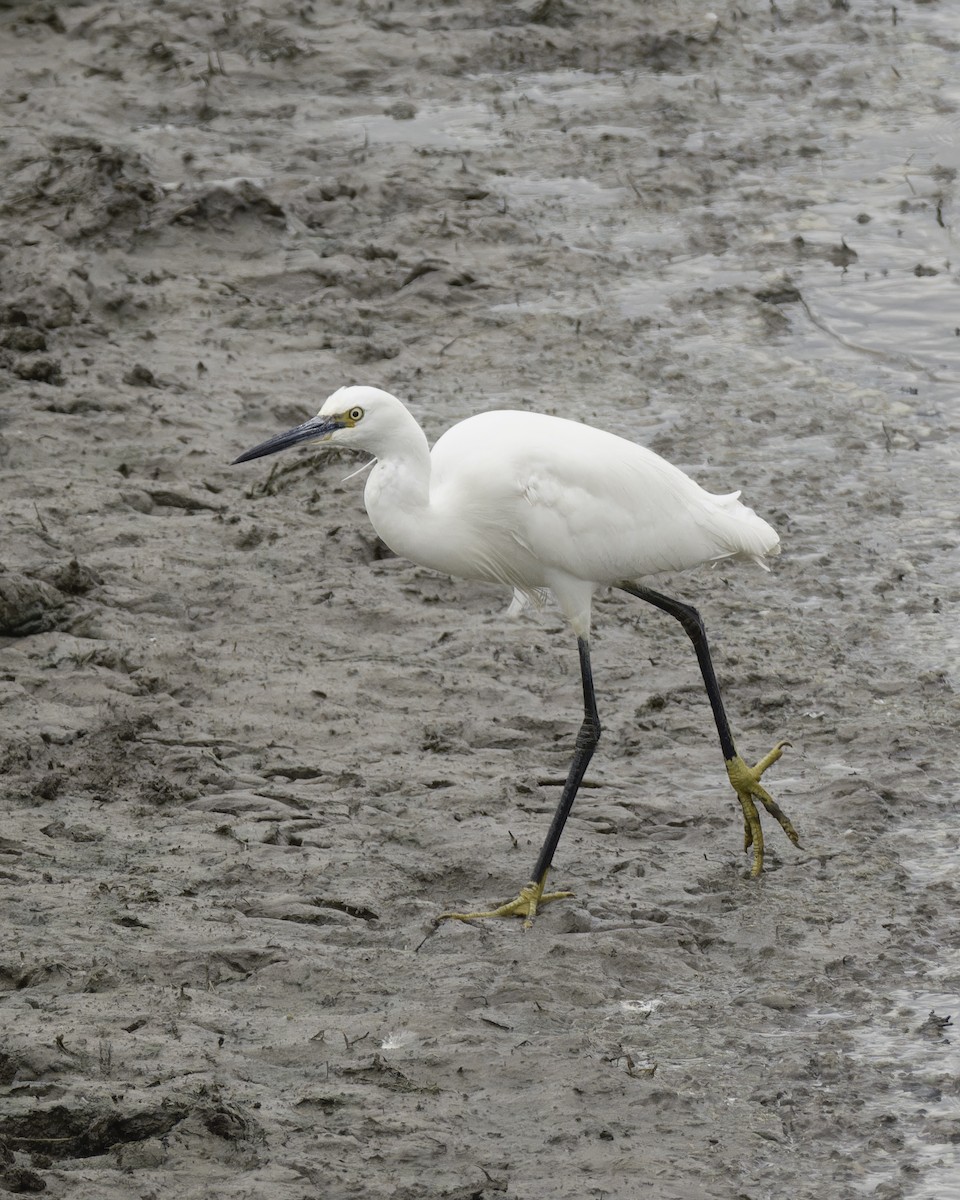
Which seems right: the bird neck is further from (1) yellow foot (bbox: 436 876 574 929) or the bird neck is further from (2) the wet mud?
(1) yellow foot (bbox: 436 876 574 929)

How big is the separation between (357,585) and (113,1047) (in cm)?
304

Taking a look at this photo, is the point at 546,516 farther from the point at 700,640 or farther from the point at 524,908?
the point at 524,908

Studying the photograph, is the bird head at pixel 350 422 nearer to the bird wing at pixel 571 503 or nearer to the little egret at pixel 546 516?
the little egret at pixel 546 516

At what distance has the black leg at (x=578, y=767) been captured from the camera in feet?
16.8

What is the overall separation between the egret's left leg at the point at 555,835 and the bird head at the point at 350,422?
938mm

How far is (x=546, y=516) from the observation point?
5285mm

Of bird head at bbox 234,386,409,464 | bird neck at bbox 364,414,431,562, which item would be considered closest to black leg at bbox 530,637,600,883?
bird neck at bbox 364,414,431,562

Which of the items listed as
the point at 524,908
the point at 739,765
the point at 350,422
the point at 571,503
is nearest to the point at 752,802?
the point at 739,765

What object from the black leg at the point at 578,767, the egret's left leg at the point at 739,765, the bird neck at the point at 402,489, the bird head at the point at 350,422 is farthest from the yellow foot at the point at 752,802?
the bird head at the point at 350,422

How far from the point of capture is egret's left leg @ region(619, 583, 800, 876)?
538 cm

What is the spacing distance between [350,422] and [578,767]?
1.25 m

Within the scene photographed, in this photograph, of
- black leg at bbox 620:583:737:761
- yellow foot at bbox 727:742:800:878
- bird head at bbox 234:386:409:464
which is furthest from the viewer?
black leg at bbox 620:583:737:761

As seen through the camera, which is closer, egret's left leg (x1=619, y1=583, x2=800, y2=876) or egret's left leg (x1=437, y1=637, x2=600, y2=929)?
egret's left leg (x1=437, y1=637, x2=600, y2=929)

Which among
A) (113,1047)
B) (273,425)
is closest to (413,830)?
(113,1047)
